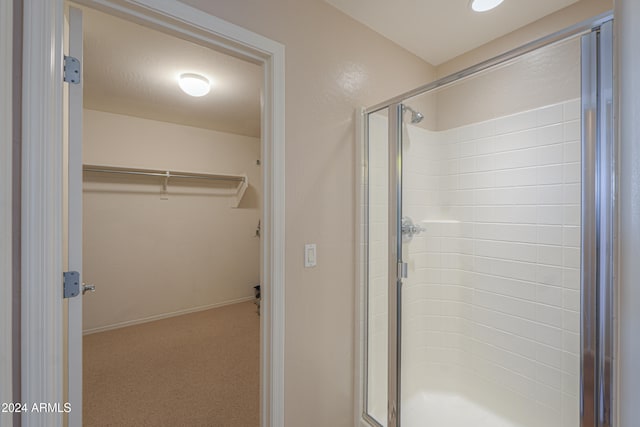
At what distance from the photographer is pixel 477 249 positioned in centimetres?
172

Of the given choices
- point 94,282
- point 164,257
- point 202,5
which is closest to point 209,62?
point 202,5

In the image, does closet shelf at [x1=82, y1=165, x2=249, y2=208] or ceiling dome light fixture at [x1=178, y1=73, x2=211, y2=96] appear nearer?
ceiling dome light fixture at [x1=178, y1=73, x2=211, y2=96]

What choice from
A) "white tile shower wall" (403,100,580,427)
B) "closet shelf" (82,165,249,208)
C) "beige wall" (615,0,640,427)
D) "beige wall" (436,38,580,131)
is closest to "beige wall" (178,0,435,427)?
"white tile shower wall" (403,100,580,427)

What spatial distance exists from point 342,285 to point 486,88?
56.7 inches

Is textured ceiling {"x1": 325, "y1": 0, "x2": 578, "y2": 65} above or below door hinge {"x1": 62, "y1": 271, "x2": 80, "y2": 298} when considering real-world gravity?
above

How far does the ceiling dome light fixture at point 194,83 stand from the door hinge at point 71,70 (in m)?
1.35

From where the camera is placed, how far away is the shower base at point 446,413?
5.05ft

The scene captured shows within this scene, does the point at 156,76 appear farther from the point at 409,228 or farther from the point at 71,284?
the point at 409,228

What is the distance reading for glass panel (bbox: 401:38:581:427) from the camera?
1357 mm

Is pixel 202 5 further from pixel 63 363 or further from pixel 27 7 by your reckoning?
pixel 63 363

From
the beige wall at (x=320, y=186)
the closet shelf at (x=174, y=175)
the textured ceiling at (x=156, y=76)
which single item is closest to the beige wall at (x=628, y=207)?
the beige wall at (x=320, y=186)

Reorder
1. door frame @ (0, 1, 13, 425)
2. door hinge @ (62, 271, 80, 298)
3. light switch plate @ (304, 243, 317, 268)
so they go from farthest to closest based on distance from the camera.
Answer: light switch plate @ (304, 243, 317, 268), door hinge @ (62, 271, 80, 298), door frame @ (0, 1, 13, 425)

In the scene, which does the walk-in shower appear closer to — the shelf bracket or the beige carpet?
the beige carpet

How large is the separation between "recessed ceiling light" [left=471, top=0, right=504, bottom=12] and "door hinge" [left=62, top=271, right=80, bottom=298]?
218 centimetres
